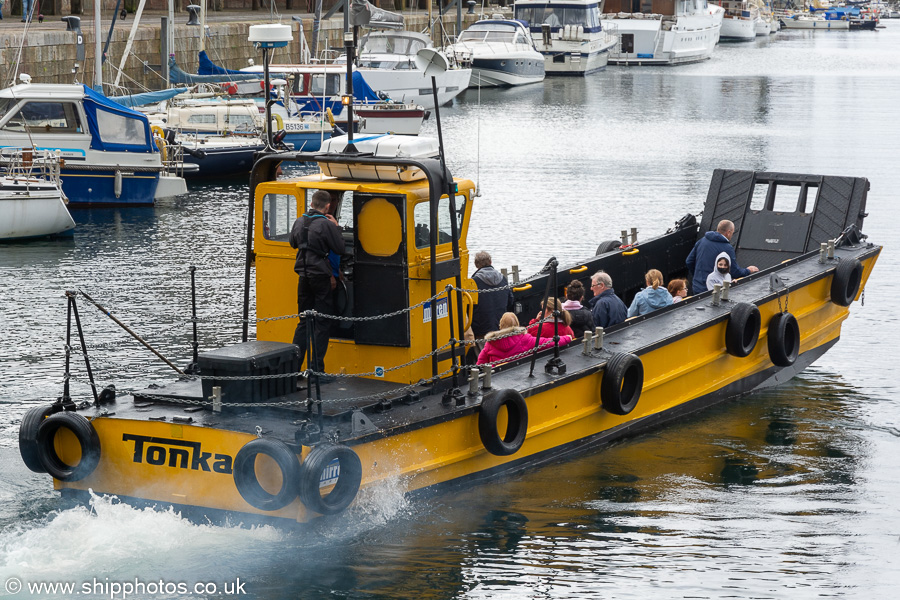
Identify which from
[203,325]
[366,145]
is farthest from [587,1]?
[366,145]

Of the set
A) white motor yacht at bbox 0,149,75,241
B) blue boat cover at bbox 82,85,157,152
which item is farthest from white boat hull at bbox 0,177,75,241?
blue boat cover at bbox 82,85,157,152

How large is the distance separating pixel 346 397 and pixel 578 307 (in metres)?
2.92

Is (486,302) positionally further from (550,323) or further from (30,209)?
(30,209)

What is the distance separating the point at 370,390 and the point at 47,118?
17732 mm

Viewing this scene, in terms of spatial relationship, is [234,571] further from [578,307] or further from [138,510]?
[578,307]

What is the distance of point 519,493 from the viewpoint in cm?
963

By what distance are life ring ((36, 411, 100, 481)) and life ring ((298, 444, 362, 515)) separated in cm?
169

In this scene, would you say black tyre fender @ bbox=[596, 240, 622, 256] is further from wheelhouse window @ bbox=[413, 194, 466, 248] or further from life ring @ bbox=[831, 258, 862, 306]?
wheelhouse window @ bbox=[413, 194, 466, 248]

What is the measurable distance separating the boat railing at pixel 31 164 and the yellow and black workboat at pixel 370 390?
43.1ft

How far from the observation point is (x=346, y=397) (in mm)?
9023

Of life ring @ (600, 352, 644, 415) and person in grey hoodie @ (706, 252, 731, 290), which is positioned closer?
life ring @ (600, 352, 644, 415)

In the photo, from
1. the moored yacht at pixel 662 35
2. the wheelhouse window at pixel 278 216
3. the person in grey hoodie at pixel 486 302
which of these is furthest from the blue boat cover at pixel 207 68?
the moored yacht at pixel 662 35

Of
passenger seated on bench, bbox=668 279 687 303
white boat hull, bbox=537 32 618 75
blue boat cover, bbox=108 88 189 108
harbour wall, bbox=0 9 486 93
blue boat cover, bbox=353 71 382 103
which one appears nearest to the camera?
passenger seated on bench, bbox=668 279 687 303

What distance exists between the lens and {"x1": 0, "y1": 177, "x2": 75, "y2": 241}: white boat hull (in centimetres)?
2034
